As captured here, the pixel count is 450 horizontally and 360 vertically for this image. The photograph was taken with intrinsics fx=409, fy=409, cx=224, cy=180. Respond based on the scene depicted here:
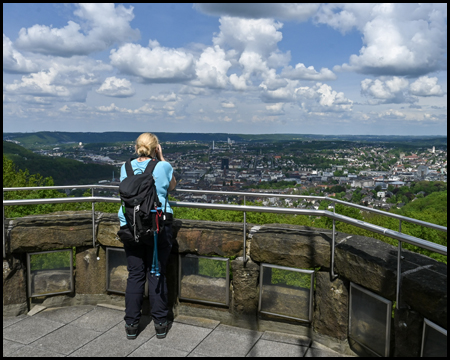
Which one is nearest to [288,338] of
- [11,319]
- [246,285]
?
[246,285]

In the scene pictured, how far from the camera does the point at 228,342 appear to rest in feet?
12.4

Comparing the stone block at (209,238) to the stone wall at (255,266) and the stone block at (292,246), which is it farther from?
the stone block at (292,246)

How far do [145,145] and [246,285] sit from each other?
5.66 feet

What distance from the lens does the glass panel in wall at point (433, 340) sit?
2.71 m

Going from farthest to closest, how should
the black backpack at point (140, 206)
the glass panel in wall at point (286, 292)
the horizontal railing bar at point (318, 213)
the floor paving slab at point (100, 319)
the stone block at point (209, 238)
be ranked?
the stone block at point (209, 238)
the floor paving slab at point (100, 319)
the glass panel in wall at point (286, 292)
the black backpack at point (140, 206)
the horizontal railing bar at point (318, 213)

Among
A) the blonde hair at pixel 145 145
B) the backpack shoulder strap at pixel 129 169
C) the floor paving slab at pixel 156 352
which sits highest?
the blonde hair at pixel 145 145

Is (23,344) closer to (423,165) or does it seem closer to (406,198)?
(406,198)

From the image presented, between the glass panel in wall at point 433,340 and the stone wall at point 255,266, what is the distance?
0.07m

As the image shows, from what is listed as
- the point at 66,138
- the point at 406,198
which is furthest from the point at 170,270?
the point at 66,138

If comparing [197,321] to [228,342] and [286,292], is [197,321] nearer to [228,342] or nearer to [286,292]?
[228,342]

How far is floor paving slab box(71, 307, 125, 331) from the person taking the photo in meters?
4.08

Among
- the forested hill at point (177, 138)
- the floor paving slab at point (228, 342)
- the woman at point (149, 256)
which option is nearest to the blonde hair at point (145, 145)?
the woman at point (149, 256)

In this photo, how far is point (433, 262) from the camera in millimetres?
3170

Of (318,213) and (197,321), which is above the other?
(318,213)
